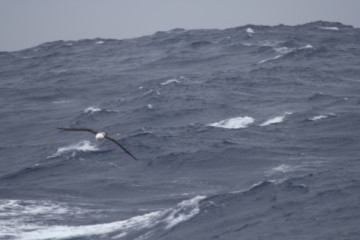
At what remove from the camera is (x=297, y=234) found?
29.6 m

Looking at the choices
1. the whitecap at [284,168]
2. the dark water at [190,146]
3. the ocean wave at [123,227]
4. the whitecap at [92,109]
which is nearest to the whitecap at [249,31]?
the dark water at [190,146]

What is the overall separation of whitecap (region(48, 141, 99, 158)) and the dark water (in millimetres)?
108

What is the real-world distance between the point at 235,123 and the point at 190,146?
664 centimetres

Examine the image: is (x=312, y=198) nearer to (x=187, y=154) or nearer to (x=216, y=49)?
(x=187, y=154)

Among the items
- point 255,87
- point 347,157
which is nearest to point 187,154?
point 347,157

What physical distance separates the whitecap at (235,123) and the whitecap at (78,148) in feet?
32.6

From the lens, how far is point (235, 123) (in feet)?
173

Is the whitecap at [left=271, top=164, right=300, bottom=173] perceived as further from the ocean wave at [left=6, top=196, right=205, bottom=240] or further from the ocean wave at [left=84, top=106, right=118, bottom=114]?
the ocean wave at [left=84, top=106, right=118, bottom=114]

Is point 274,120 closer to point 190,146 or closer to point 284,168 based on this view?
point 190,146

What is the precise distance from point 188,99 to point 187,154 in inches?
661

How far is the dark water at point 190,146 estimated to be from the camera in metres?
33.8

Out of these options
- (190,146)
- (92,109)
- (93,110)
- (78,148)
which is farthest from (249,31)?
(78,148)

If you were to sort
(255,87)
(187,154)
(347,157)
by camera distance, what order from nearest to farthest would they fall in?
(347,157) → (187,154) → (255,87)

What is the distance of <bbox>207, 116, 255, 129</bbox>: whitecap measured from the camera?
52000mm
